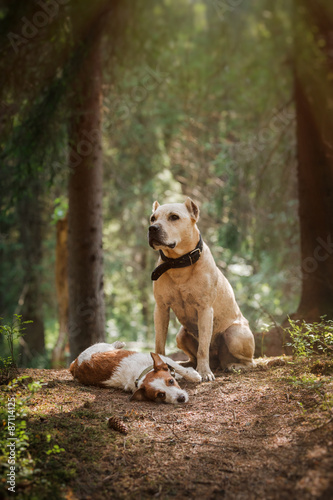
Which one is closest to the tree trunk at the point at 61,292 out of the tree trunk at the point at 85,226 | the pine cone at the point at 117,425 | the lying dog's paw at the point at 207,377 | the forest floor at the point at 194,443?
the tree trunk at the point at 85,226

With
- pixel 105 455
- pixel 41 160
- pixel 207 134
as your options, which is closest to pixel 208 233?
pixel 207 134

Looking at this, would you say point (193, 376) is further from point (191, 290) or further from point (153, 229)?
point (153, 229)

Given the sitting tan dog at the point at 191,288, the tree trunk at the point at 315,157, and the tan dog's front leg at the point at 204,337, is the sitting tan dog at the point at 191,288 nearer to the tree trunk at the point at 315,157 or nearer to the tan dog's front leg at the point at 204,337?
the tan dog's front leg at the point at 204,337

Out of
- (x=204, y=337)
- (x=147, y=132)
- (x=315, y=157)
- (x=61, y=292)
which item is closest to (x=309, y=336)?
(x=204, y=337)

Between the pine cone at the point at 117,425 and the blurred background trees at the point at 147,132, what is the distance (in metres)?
2.94

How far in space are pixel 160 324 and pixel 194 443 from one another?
215 cm

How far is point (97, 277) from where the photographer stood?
723 cm

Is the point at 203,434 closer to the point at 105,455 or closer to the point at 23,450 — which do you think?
the point at 105,455

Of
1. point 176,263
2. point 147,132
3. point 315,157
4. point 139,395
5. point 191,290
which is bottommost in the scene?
point 139,395

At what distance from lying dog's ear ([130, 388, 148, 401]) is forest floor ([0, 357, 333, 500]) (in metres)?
0.09

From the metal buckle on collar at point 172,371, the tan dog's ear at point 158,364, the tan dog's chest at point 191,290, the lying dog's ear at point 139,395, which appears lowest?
the lying dog's ear at point 139,395

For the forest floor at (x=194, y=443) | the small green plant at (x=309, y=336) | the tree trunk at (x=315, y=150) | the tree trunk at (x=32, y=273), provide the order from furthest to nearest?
1. the tree trunk at (x=32, y=273)
2. the tree trunk at (x=315, y=150)
3. the small green plant at (x=309, y=336)
4. the forest floor at (x=194, y=443)

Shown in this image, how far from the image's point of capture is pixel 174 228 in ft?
15.6

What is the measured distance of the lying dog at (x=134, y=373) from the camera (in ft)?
14.1
